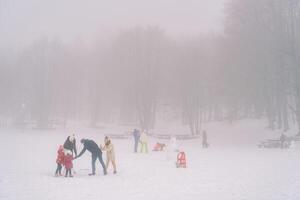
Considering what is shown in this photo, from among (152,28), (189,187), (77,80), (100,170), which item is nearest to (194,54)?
(152,28)

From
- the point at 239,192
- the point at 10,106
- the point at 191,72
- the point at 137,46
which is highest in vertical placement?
the point at 137,46

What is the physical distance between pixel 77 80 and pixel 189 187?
44.3 metres

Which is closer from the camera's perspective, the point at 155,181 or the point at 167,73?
the point at 155,181

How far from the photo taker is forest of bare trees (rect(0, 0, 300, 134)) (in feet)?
124

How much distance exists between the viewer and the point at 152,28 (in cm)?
5206

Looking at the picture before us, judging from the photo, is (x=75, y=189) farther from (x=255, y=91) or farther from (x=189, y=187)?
(x=255, y=91)

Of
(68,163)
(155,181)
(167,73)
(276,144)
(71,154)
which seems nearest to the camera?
(155,181)

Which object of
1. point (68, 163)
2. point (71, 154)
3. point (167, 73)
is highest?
point (167, 73)

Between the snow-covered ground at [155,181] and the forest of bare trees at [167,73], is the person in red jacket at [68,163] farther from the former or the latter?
the forest of bare trees at [167,73]

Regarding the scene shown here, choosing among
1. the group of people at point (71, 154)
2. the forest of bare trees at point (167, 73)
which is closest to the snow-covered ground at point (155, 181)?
the group of people at point (71, 154)

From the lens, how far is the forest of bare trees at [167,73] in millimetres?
37906

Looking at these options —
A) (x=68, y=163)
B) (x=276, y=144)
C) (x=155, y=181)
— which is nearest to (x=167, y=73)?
(x=276, y=144)

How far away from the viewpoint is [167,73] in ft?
172

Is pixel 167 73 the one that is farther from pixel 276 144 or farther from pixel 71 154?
Answer: pixel 71 154
